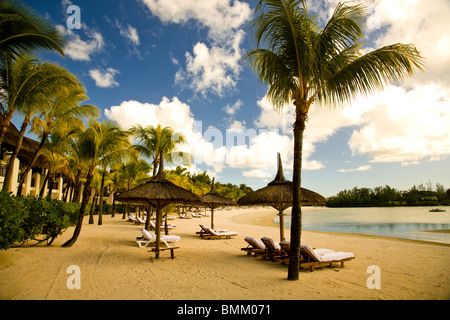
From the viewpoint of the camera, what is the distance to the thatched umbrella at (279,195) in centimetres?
941

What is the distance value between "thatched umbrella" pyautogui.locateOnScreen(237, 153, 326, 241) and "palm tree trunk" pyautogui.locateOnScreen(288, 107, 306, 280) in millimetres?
3462

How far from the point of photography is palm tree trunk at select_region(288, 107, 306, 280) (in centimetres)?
587

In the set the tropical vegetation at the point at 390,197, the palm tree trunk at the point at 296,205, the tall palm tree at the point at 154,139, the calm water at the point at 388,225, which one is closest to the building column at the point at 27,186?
the tall palm tree at the point at 154,139

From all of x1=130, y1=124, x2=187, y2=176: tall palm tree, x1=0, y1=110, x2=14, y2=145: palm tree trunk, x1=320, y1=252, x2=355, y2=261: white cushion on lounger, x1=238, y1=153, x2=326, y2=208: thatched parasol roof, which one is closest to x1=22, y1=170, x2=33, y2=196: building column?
x1=130, y1=124, x2=187, y2=176: tall palm tree

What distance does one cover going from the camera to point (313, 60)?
6.03 meters

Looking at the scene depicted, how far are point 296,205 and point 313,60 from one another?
10.9 ft

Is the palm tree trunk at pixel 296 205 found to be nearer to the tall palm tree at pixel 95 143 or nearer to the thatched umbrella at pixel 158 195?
the thatched umbrella at pixel 158 195

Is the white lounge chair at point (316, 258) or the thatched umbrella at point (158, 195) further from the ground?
the thatched umbrella at point (158, 195)

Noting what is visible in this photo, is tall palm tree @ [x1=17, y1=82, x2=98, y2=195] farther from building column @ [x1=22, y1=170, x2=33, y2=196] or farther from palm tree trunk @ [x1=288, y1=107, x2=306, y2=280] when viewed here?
building column @ [x1=22, y1=170, x2=33, y2=196]

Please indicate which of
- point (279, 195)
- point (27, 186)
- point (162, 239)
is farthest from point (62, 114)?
point (27, 186)

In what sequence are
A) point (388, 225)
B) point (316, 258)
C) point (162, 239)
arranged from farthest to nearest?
point (388, 225) < point (162, 239) < point (316, 258)

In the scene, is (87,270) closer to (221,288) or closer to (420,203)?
(221,288)

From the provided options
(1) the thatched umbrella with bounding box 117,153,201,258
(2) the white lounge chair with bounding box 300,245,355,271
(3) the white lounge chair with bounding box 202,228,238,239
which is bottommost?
(3) the white lounge chair with bounding box 202,228,238,239

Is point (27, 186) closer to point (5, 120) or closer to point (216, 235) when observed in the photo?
point (216, 235)
